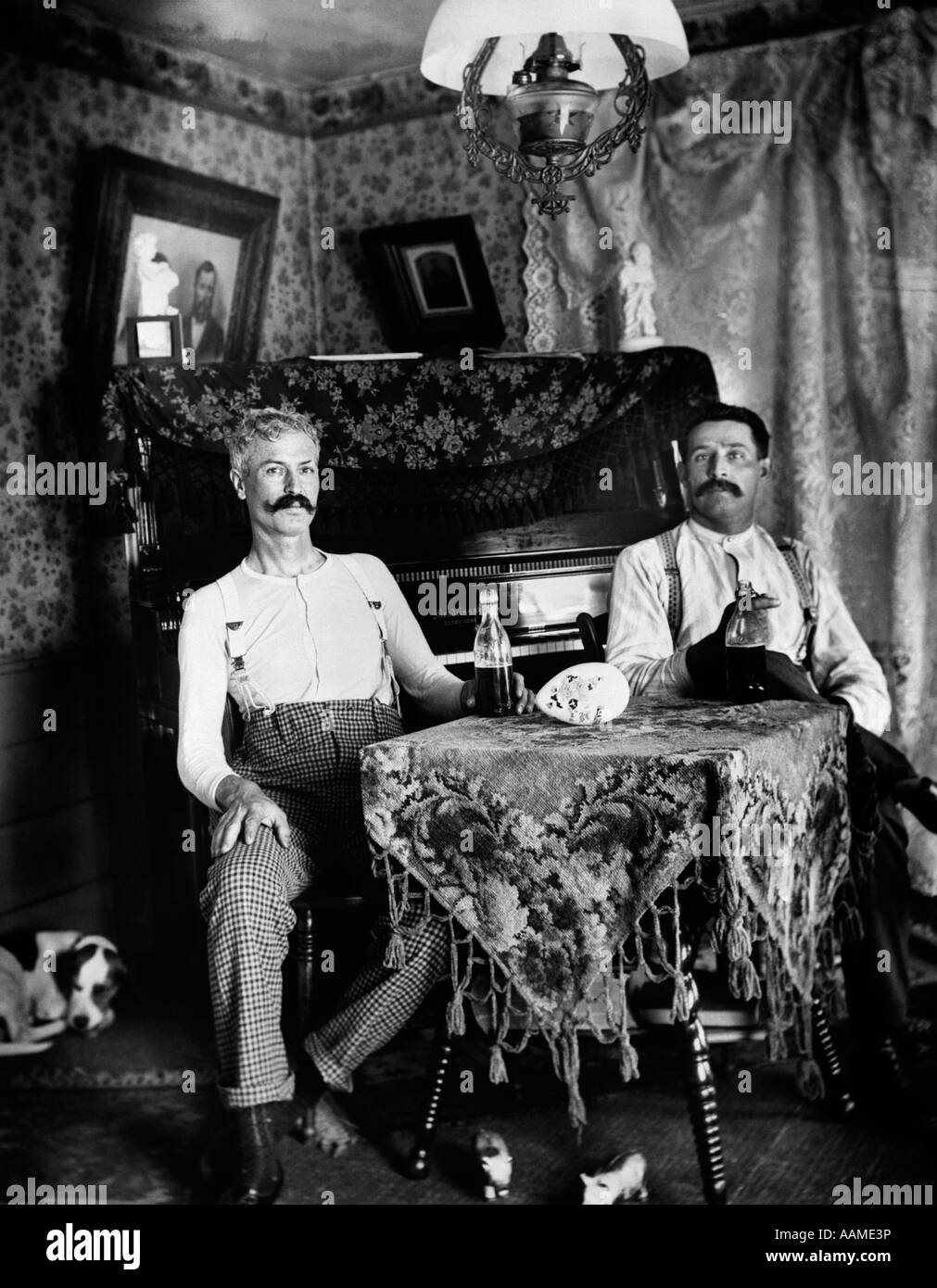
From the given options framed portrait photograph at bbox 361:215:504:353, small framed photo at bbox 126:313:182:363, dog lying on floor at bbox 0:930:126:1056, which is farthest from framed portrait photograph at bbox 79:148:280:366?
dog lying on floor at bbox 0:930:126:1056

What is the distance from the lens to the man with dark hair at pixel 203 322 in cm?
371

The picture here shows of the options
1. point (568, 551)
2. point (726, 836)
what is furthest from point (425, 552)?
point (726, 836)

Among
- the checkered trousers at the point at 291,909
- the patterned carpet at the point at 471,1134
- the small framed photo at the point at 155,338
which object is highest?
the small framed photo at the point at 155,338

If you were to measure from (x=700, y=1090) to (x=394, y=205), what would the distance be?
111 inches

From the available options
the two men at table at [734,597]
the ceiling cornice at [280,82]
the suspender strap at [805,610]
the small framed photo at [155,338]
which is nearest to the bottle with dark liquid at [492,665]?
the two men at table at [734,597]

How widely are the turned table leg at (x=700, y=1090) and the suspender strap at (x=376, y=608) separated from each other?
94 cm

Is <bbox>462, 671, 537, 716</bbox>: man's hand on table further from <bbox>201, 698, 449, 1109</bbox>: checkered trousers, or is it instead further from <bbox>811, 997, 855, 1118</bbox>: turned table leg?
<bbox>811, 997, 855, 1118</bbox>: turned table leg

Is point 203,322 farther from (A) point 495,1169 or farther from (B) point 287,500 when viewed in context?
(A) point 495,1169

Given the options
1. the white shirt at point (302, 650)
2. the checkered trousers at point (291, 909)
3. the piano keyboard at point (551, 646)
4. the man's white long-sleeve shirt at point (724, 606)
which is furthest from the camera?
the piano keyboard at point (551, 646)

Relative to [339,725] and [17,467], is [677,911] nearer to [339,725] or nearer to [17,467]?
[339,725]

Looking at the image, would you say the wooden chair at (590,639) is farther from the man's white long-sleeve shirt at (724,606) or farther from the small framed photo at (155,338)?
the small framed photo at (155,338)

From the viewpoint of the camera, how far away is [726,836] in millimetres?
2074

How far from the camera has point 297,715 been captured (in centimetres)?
280

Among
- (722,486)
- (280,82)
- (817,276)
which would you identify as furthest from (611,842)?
(280,82)
